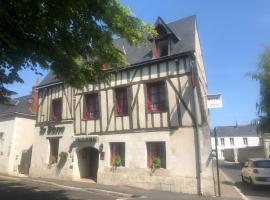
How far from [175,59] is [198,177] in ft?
16.7

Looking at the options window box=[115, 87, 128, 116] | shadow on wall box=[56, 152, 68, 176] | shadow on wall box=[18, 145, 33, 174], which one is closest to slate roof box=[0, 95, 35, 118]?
shadow on wall box=[18, 145, 33, 174]

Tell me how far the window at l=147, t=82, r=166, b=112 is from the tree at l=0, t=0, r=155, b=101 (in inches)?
188

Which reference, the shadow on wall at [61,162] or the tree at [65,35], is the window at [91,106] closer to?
the shadow on wall at [61,162]

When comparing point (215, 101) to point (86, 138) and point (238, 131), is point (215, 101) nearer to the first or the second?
point (86, 138)

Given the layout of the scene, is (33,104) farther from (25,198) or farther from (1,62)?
(1,62)

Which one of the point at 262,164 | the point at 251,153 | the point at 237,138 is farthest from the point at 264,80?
the point at 237,138

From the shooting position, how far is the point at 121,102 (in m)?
13.3

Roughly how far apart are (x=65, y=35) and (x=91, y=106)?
28.0 feet

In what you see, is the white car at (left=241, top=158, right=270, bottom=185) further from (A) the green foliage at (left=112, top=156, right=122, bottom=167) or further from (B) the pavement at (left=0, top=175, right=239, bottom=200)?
(A) the green foliage at (left=112, top=156, right=122, bottom=167)

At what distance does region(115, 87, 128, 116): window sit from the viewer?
43.1 ft

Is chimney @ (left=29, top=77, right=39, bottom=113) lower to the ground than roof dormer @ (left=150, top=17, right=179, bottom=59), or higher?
lower

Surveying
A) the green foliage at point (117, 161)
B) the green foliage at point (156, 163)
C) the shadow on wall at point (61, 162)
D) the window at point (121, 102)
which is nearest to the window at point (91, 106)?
the window at point (121, 102)

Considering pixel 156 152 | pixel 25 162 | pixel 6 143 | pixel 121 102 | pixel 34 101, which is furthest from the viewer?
pixel 34 101

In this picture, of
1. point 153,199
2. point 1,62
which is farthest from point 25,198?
point 1,62
